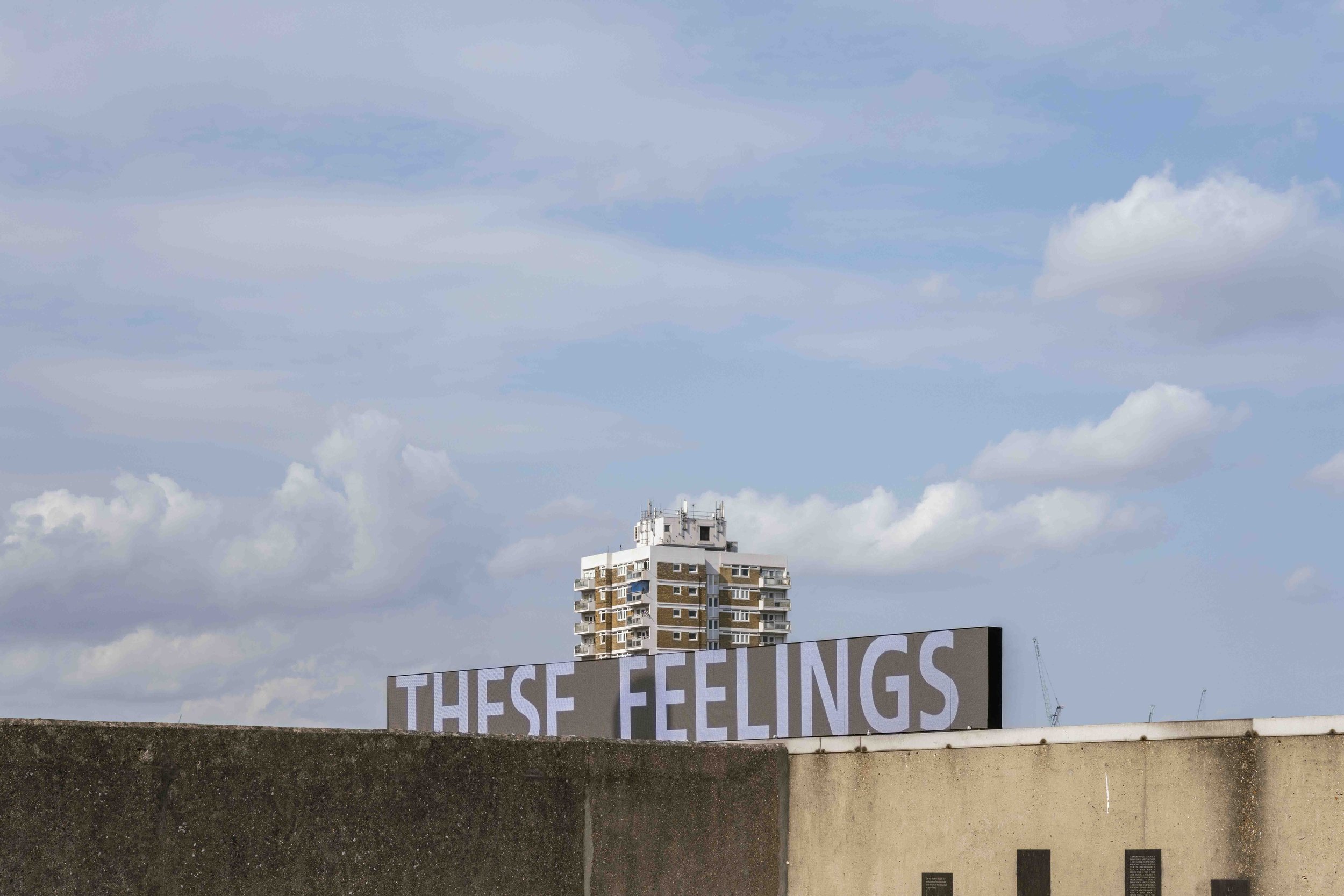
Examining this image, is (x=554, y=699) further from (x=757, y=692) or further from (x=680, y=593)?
(x=680, y=593)

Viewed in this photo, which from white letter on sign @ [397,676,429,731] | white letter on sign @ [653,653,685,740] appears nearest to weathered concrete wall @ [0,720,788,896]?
white letter on sign @ [653,653,685,740]

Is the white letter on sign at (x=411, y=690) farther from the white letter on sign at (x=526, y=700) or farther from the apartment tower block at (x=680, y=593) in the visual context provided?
the apartment tower block at (x=680, y=593)

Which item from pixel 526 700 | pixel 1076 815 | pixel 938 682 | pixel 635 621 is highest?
pixel 635 621

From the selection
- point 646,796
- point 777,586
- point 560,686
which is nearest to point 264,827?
point 646,796

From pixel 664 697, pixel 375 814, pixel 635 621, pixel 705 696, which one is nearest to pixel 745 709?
pixel 705 696

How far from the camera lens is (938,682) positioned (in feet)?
47.4

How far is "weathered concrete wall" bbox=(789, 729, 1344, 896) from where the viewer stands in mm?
10828

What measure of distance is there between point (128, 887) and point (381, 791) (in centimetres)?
186

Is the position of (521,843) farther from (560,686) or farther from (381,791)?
(560,686)

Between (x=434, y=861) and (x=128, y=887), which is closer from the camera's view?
(x=128, y=887)

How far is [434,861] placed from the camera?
11211 mm

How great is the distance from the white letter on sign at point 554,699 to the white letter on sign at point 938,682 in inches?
211

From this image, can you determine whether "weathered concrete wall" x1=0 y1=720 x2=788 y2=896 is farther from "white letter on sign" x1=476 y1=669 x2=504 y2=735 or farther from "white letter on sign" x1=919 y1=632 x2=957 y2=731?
"white letter on sign" x1=476 y1=669 x2=504 y2=735

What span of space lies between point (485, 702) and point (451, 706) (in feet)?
2.88
